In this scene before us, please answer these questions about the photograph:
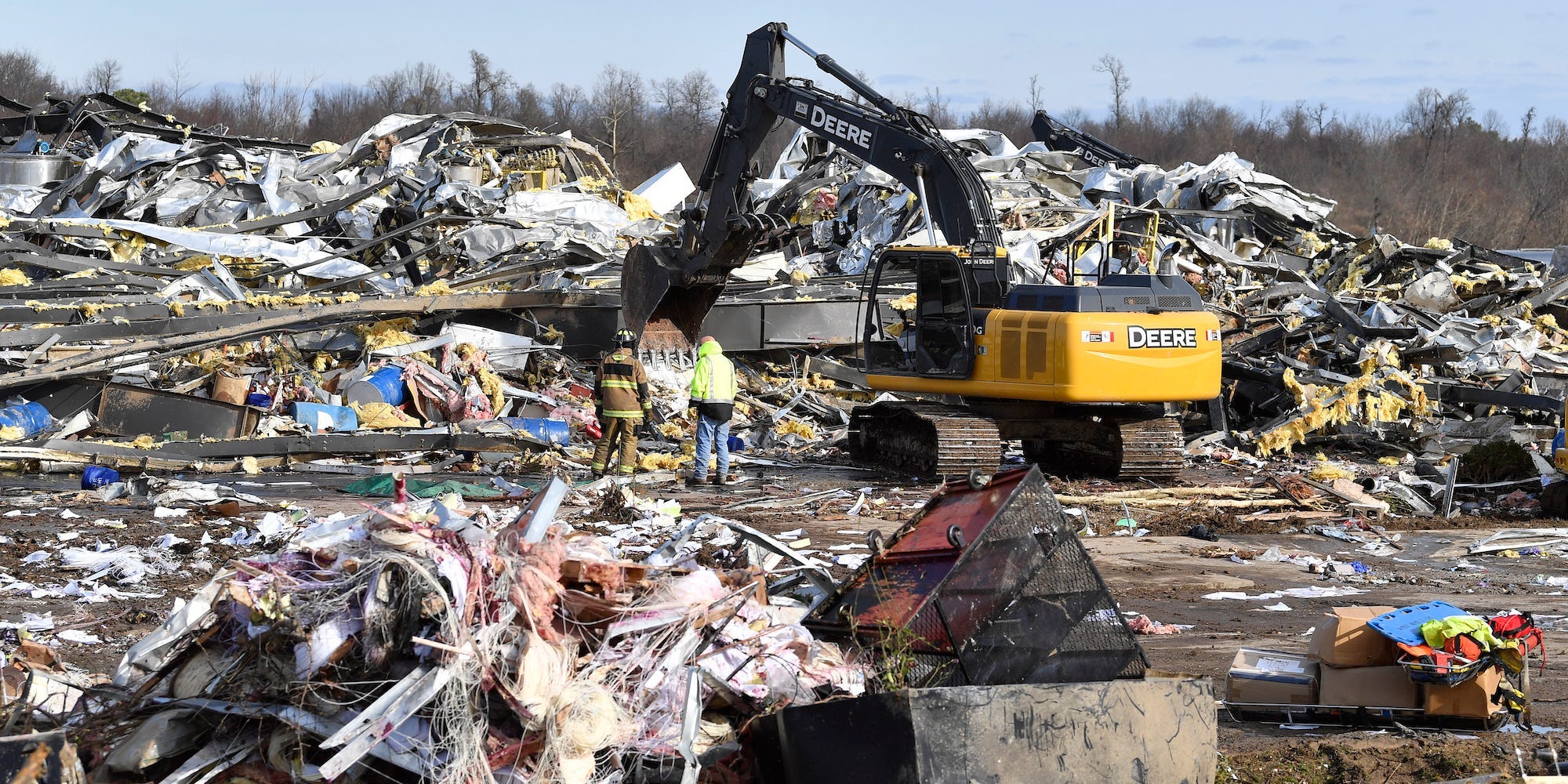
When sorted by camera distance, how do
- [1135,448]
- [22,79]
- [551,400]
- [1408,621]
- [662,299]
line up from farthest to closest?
[22,79], [551,400], [662,299], [1135,448], [1408,621]

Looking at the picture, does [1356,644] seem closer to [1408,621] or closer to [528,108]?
[1408,621]

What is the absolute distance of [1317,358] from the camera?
1738 centimetres

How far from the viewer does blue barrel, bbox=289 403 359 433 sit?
13930mm

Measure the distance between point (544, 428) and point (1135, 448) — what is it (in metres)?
5.77

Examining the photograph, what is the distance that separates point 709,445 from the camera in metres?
12.4

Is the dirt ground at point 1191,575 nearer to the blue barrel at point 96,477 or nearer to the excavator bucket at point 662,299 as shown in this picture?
the blue barrel at point 96,477

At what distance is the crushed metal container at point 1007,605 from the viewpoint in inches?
179

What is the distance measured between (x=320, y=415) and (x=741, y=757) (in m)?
10.4

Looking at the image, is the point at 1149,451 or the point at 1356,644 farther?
the point at 1149,451

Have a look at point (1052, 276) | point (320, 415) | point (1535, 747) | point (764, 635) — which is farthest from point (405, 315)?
point (1535, 747)

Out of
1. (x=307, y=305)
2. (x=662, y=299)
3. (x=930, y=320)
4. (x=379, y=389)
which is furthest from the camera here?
(x=307, y=305)

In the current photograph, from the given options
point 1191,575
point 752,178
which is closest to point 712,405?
point 752,178

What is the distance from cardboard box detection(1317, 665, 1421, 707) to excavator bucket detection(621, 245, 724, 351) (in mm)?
9929

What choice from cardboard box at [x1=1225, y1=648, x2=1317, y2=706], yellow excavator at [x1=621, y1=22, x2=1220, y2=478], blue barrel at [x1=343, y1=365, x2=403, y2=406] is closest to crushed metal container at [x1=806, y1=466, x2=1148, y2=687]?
cardboard box at [x1=1225, y1=648, x2=1317, y2=706]
